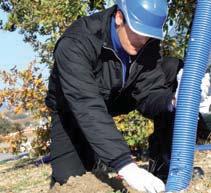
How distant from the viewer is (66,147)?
163 inches

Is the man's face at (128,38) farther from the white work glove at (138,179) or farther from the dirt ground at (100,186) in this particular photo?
the dirt ground at (100,186)

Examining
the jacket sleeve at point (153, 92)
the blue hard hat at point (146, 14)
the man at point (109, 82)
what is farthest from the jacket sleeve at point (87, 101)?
the jacket sleeve at point (153, 92)

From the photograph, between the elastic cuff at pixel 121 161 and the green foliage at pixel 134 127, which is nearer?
the elastic cuff at pixel 121 161

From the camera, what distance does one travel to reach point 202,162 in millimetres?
6004

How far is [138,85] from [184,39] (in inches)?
165

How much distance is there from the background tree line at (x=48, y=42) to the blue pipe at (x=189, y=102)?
406 cm

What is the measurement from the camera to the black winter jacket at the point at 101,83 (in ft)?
10.6

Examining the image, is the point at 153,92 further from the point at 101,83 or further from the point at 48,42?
the point at 48,42

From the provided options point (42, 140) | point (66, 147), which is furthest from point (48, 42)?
point (66, 147)

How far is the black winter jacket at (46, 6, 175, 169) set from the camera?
3.22 m

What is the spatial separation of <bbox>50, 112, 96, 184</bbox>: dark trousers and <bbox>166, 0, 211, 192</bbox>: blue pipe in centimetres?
89

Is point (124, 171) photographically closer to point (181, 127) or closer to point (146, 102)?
point (181, 127)

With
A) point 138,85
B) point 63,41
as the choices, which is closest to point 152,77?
point 138,85

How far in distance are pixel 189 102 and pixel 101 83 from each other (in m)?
0.57
